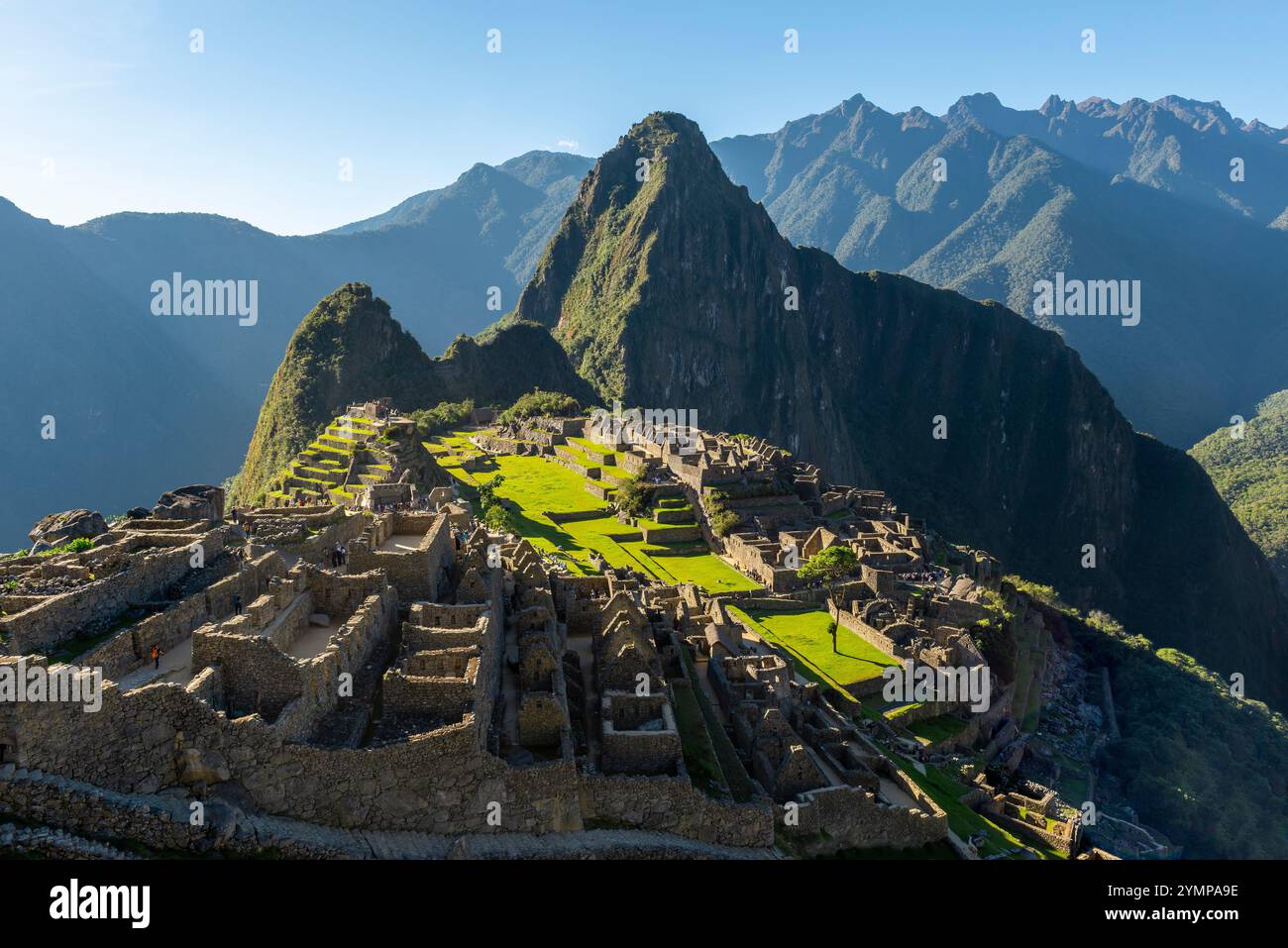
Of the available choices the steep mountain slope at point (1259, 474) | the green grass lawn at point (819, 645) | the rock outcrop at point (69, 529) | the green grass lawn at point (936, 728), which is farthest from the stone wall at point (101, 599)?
the steep mountain slope at point (1259, 474)

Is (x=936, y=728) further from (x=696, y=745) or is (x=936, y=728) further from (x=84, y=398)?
(x=84, y=398)

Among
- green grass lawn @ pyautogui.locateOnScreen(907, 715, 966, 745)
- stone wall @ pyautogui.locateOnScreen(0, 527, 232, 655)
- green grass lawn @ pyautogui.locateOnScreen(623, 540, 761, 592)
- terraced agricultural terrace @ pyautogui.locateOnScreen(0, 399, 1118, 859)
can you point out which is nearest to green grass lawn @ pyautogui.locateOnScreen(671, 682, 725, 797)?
terraced agricultural terrace @ pyautogui.locateOnScreen(0, 399, 1118, 859)

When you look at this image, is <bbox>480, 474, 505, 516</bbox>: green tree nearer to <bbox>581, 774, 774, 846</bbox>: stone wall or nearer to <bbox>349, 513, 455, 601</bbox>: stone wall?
<bbox>349, 513, 455, 601</bbox>: stone wall

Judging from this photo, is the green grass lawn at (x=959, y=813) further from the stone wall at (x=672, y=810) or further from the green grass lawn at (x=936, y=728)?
the stone wall at (x=672, y=810)

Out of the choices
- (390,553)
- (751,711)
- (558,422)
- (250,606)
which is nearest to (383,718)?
(250,606)

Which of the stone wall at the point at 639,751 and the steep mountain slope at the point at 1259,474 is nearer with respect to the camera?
the stone wall at the point at 639,751

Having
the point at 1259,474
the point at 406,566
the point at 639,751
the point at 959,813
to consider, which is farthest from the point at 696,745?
the point at 1259,474
